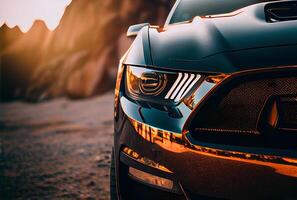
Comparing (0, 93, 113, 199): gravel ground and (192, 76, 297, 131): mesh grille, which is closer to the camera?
(192, 76, 297, 131): mesh grille

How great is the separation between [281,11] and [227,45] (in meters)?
0.63

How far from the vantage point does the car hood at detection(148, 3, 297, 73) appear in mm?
1436

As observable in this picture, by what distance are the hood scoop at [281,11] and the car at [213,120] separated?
90mm

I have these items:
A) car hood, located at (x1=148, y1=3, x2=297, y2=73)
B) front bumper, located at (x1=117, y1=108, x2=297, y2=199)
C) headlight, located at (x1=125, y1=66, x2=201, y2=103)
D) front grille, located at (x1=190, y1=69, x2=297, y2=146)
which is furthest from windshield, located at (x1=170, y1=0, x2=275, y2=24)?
front bumper, located at (x1=117, y1=108, x2=297, y2=199)

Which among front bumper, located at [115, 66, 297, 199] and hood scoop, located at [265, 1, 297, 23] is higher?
hood scoop, located at [265, 1, 297, 23]

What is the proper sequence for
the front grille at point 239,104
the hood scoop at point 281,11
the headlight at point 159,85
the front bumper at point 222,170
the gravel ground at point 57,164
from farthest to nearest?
the gravel ground at point 57,164
the hood scoop at point 281,11
the headlight at point 159,85
the front grille at point 239,104
the front bumper at point 222,170

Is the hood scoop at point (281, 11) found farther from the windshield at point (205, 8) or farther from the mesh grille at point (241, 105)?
the windshield at point (205, 8)

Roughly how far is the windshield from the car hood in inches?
49.8

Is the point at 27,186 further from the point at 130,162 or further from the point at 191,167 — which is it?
the point at 191,167

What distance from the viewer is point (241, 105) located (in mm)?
1446

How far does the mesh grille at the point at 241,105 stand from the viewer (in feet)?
4.61

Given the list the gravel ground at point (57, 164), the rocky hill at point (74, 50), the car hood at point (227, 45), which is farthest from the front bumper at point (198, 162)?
the rocky hill at point (74, 50)

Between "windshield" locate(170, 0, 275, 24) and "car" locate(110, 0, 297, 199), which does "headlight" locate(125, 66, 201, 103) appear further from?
"windshield" locate(170, 0, 275, 24)

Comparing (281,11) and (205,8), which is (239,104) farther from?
(205,8)
